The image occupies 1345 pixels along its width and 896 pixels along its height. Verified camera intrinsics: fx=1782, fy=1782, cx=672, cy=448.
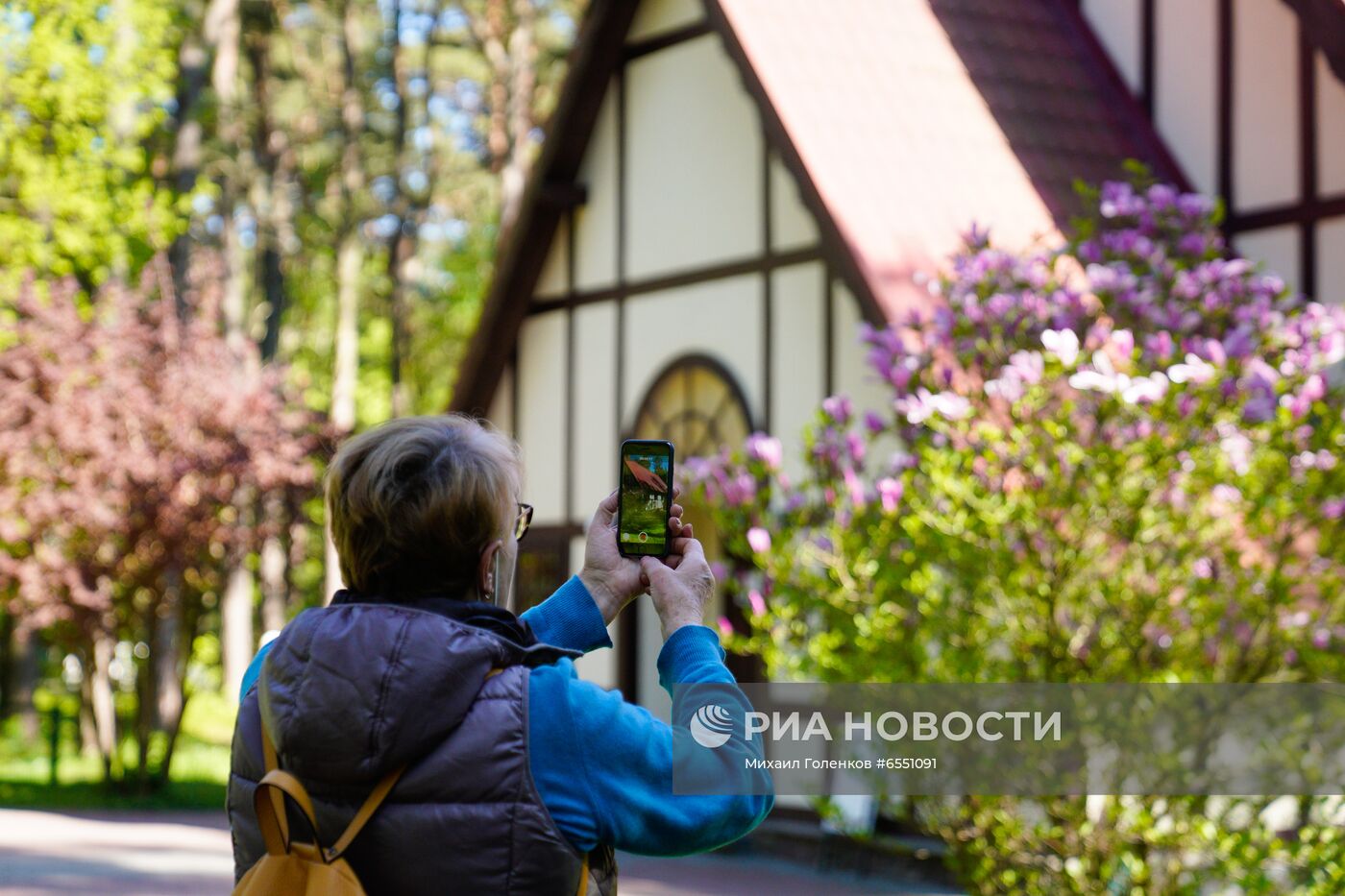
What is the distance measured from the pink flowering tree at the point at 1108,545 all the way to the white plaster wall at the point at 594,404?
7514 millimetres

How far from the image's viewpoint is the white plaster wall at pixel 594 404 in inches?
564

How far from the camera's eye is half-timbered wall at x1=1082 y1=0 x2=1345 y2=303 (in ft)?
35.7

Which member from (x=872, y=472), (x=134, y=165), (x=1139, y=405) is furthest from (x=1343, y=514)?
(x=134, y=165)

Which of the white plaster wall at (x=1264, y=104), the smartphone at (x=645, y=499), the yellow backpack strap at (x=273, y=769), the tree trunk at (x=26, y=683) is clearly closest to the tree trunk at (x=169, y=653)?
the tree trunk at (x=26, y=683)

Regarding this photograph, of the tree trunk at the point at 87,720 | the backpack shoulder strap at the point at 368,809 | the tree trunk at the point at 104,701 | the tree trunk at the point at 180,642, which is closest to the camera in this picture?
the backpack shoulder strap at the point at 368,809

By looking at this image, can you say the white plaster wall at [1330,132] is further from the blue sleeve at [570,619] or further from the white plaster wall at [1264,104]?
the blue sleeve at [570,619]

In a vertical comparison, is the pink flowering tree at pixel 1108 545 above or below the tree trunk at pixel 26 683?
above

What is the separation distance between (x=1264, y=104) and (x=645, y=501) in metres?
9.78

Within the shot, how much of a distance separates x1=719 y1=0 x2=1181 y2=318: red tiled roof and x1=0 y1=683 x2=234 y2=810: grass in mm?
6339

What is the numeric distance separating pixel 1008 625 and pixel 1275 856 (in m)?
Answer: 1.18

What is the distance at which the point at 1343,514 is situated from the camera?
20.0 ft

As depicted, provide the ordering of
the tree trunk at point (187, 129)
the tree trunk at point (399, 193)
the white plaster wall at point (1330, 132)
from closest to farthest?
the white plaster wall at point (1330, 132) < the tree trunk at point (187, 129) < the tree trunk at point (399, 193)

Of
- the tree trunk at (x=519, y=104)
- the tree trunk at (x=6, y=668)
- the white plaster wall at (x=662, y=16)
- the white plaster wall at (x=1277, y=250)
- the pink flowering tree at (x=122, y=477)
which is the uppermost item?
the tree trunk at (x=519, y=104)

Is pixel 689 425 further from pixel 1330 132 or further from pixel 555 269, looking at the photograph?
pixel 1330 132
